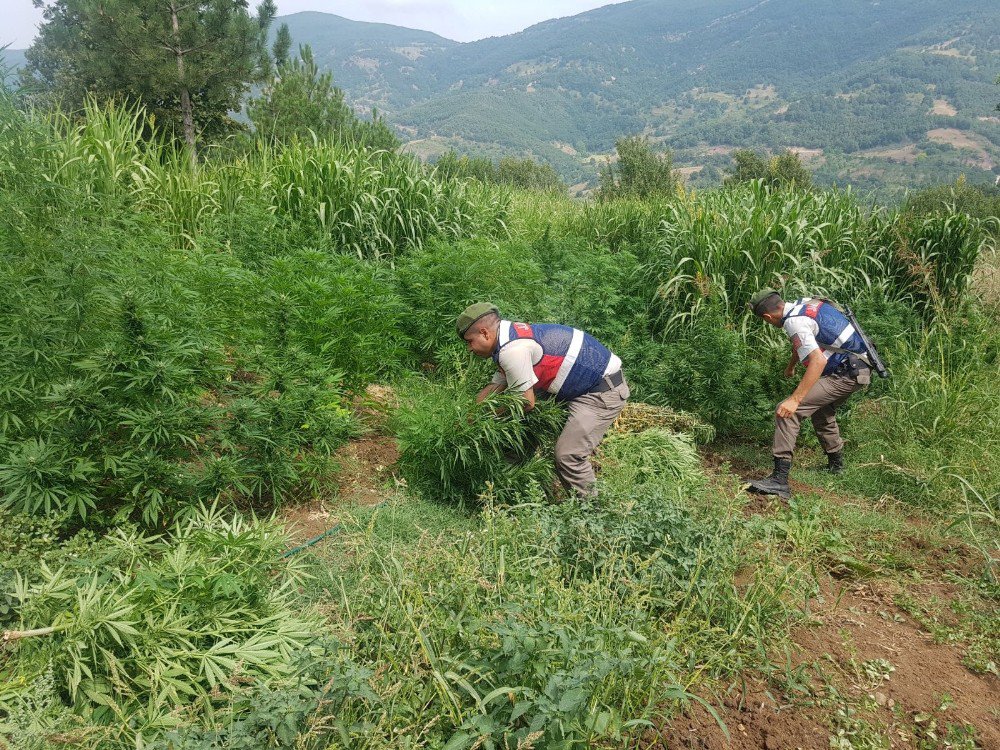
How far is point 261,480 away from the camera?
3.53 meters

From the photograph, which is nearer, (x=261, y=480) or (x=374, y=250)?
(x=261, y=480)

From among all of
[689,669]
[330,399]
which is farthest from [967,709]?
[330,399]

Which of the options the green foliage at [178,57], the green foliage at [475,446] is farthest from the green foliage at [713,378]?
the green foliage at [178,57]

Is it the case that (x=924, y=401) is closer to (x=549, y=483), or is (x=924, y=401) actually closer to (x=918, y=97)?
(x=549, y=483)

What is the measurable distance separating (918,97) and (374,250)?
175 meters

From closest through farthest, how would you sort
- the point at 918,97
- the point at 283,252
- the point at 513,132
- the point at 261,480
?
the point at 261,480, the point at 283,252, the point at 918,97, the point at 513,132

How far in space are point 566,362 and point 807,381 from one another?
2053mm

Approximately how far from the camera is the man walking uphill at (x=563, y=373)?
381 cm

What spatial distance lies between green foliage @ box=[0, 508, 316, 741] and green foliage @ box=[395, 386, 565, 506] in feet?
4.95

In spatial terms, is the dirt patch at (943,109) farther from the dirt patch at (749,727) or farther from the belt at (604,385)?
the dirt patch at (749,727)

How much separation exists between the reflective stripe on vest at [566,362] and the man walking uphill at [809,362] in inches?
66.5

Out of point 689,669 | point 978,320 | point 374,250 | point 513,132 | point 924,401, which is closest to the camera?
point 689,669

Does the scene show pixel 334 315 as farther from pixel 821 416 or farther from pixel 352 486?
pixel 821 416

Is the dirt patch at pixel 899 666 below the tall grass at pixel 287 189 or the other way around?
below
